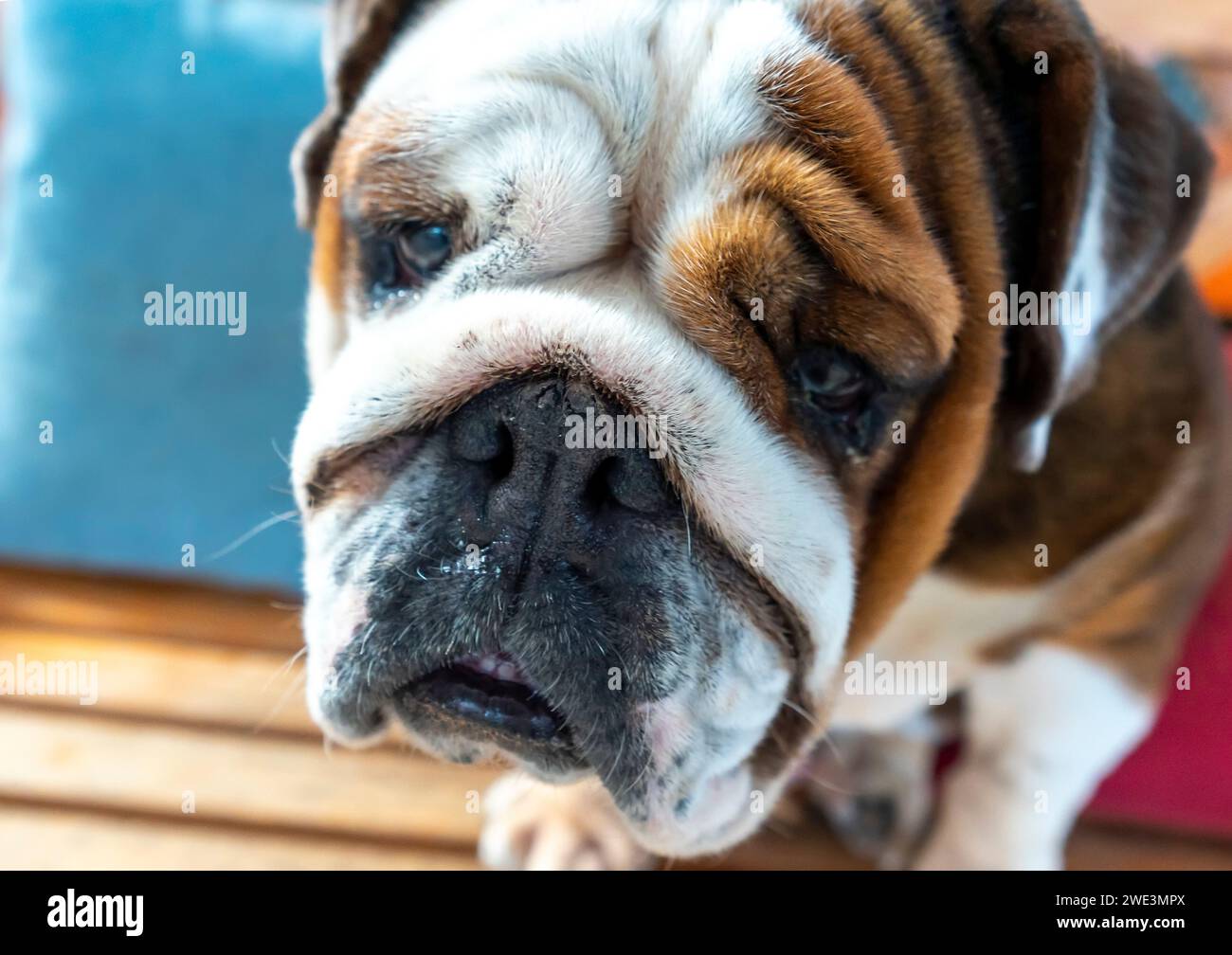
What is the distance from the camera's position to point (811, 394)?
1056 mm

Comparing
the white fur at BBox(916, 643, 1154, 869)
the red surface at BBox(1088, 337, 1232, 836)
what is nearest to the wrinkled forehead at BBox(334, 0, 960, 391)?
the white fur at BBox(916, 643, 1154, 869)

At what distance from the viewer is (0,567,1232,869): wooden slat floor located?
150 centimetres

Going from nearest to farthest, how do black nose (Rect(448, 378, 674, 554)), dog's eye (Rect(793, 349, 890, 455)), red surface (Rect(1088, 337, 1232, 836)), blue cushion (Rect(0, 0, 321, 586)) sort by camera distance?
1. black nose (Rect(448, 378, 674, 554))
2. dog's eye (Rect(793, 349, 890, 455))
3. red surface (Rect(1088, 337, 1232, 836))
4. blue cushion (Rect(0, 0, 321, 586))

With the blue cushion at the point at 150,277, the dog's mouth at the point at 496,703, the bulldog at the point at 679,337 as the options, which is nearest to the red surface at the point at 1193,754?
the bulldog at the point at 679,337

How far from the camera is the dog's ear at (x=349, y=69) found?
125 centimetres

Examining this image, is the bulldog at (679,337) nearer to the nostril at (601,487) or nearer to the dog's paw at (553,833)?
the nostril at (601,487)

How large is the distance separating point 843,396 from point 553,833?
0.83 metres

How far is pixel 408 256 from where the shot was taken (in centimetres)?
111

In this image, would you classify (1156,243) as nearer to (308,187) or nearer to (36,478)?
(308,187)

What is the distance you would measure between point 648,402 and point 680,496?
0.09 meters

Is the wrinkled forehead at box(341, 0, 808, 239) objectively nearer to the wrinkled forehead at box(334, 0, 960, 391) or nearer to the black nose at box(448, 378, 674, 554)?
the wrinkled forehead at box(334, 0, 960, 391)

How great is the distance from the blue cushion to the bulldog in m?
0.67

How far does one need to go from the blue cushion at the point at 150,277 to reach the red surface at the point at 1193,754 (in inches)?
56.4
